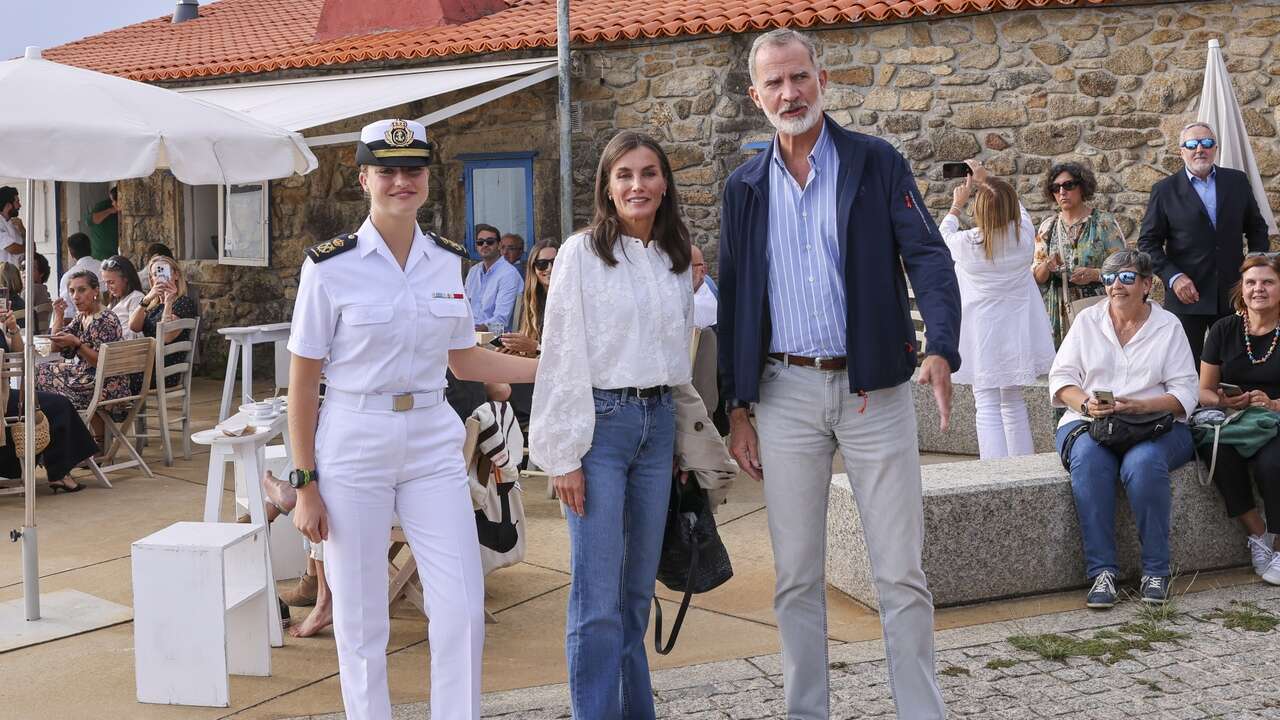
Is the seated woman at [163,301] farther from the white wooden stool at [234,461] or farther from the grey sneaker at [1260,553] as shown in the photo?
the grey sneaker at [1260,553]

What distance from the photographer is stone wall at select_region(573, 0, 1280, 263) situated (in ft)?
29.8

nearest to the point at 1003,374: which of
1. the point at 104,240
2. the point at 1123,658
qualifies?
the point at 1123,658

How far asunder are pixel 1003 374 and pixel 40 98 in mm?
4475

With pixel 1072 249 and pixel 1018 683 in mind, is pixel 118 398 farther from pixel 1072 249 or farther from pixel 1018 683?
pixel 1018 683

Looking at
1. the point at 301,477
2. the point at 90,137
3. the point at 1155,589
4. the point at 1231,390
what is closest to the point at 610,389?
the point at 301,477

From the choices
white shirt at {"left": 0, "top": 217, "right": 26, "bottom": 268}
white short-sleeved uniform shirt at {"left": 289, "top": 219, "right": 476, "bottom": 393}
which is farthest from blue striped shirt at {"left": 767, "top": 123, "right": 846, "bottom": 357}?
white shirt at {"left": 0, "top": 217, "right": 26, "bottom": 268}

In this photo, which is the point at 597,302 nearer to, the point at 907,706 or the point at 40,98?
the point at 907,706

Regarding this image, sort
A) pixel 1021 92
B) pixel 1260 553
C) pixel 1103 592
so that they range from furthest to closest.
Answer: pixel 1021 92, pixel 1260 553, pixel 1103 592

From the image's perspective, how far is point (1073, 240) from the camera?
22.8 ft

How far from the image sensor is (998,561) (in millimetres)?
4801

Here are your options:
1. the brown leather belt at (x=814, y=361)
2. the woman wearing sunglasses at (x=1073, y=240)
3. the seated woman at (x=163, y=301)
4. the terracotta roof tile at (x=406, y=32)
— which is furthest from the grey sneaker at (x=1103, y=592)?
the seated woman at (x=163, y=301)

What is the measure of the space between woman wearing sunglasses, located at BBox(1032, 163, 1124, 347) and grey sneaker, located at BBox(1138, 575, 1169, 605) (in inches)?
94.9

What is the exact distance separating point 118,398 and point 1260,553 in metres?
6.14

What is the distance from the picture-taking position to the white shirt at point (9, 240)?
12203 millimetres
